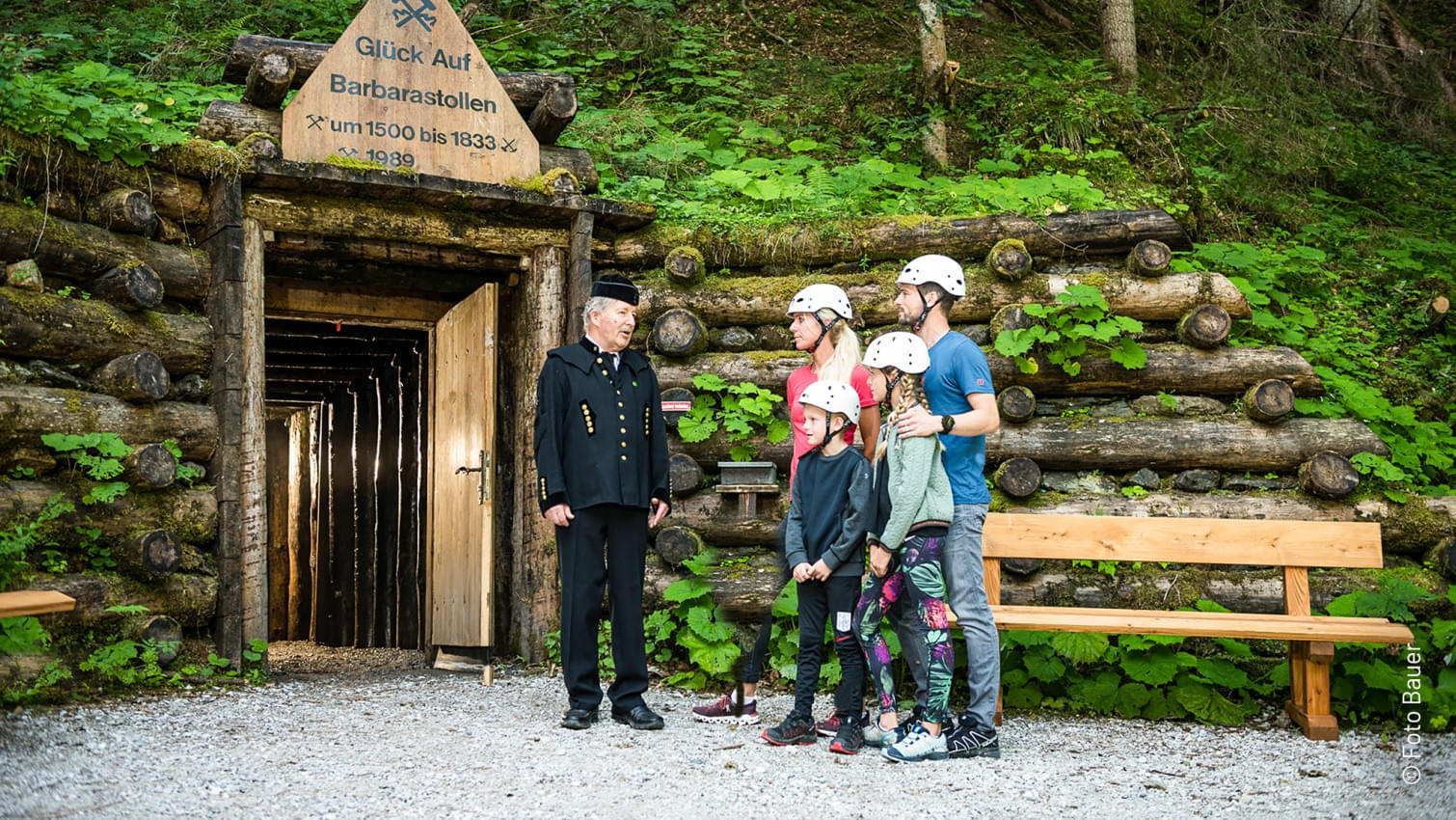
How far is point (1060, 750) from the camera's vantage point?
5137 millimetres

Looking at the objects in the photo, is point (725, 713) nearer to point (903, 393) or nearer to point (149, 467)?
point (903, 393)

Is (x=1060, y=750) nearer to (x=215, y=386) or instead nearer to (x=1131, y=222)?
(x=1131, y=222)

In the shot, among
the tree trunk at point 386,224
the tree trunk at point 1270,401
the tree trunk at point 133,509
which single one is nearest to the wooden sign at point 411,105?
the tree trunk at point 386,224

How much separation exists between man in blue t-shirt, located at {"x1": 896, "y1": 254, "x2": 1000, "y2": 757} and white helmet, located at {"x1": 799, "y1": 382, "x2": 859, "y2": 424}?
321 millimetres

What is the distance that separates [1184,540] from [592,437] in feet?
10.1

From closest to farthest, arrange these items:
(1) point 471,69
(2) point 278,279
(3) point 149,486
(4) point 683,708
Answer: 1. (4) point 683,708
2. (3) point 149,486
3. (1) point 471,69
4. (2) point 278,279

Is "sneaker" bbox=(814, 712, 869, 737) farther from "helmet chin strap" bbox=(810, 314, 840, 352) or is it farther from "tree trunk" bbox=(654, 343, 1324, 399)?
"tree trunk" bbox=(654, 343, 1324, 399)

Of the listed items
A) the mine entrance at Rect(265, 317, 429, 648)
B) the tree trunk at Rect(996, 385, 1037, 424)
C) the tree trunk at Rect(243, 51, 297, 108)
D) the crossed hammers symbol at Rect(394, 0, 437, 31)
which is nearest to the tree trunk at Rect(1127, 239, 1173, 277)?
the tree trunk at Rect(996, 385, 1037, 424)

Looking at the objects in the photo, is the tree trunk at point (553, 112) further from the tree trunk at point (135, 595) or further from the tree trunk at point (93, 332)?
the tree trunk at point (135, 595)

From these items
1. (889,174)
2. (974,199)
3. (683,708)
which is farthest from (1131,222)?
(683,708)

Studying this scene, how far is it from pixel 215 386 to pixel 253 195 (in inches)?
45.5

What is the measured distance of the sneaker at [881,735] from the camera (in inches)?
195

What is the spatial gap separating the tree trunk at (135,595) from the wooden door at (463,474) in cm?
184

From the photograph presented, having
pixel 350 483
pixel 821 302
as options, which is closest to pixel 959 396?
pixel 821 302
